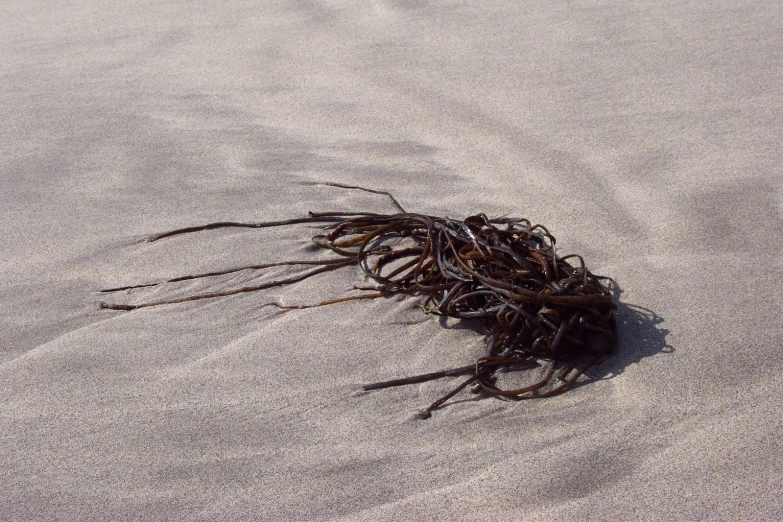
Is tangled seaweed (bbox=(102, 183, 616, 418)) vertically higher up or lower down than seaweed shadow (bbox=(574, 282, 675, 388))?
higher up

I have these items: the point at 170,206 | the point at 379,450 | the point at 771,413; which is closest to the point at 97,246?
the point at 170,206

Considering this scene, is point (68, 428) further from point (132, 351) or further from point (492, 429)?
point (492, 429)

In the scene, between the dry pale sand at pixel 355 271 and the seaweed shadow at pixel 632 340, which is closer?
the dry pale sand at pixel 355 271

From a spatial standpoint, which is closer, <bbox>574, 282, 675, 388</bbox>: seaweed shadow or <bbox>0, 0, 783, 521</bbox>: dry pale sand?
<bbox>0, 0, 783, 521</bbox>: dry pale sand

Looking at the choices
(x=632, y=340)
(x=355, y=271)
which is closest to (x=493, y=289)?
(x=632, y=340)

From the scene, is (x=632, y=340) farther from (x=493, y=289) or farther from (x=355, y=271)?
(x=355, y=271)
